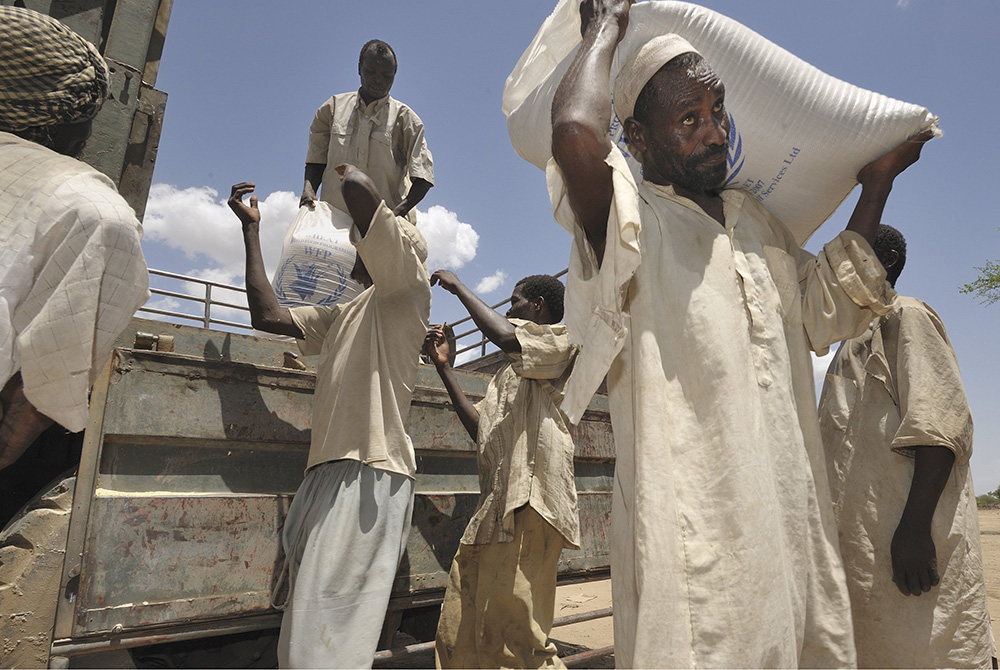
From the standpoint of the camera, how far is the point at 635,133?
1.42 meters

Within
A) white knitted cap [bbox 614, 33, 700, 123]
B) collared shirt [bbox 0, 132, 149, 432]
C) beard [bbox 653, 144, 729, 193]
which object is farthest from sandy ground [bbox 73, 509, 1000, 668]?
white knitted cap [bbox 614, 33, 700, 123]

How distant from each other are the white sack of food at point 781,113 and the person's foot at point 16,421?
1200 mm

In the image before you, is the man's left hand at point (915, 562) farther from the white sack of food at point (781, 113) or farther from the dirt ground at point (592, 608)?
the dirt ground at point (592, 608)

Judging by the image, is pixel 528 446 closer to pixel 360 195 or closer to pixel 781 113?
pixel 360 195

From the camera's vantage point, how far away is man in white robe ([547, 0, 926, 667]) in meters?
1.03

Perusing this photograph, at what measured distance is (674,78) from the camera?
1.32 metres

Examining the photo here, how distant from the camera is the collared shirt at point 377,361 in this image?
203cm

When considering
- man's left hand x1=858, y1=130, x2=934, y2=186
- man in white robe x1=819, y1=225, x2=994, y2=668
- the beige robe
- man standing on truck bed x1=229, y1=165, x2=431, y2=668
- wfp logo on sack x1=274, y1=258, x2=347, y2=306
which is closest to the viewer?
the beige robe

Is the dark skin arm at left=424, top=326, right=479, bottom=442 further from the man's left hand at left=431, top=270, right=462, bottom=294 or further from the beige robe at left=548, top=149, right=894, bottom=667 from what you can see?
the beige robe at left=548, top=149, right=894, bottom=667

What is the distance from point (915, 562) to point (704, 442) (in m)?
1.01

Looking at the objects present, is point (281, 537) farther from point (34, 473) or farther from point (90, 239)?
point (90, 239)

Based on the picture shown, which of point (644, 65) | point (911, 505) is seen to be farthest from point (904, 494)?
point (644, 65)

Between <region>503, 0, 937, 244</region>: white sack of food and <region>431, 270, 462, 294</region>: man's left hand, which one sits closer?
<region>503, 0, 937, 244</region>: white sack of food

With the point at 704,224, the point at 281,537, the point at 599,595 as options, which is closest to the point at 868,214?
the point at 704,224
